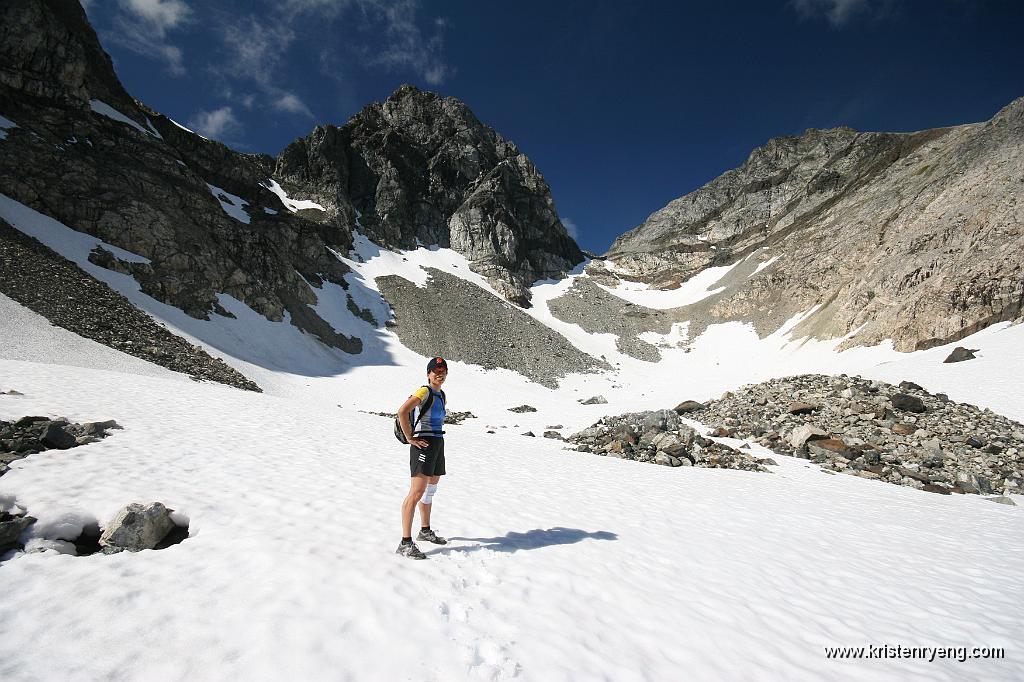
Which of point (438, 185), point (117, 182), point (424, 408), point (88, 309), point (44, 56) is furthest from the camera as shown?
point (438, 185)

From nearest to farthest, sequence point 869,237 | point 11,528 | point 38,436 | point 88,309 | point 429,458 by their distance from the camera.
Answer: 1. point 11,528
2. point 429,458
3. point 38,436
4. point 88,309
5. point 869,237

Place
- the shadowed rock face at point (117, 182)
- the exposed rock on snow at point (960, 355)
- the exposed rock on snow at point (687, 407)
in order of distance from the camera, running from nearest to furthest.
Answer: the exposed rock on snow at point (960, 355) < the exposed rock on snow at point (687, 407) < the shadowed rock face at point (117, 182)

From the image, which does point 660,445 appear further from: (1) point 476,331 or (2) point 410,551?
(1) point 476,331

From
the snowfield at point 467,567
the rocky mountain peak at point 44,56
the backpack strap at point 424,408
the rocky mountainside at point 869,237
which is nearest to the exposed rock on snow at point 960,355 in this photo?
the rocky mountainside at point 869,237

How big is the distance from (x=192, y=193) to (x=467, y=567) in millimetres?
43792

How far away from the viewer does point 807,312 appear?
4606 cm

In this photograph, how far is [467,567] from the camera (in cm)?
444

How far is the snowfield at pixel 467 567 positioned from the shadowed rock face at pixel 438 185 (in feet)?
181

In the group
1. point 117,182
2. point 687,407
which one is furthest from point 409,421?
point 117,182

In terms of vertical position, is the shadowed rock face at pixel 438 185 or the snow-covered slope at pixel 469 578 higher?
the shadowed rock face at pixel 438 185

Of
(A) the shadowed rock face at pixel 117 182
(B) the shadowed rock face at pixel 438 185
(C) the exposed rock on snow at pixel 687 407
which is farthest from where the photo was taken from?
(B) the shadowed rock face at pixel 438 185

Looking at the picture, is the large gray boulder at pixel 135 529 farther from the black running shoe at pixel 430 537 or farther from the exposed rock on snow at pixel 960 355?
the exposed rock on snow at pixel 960 355

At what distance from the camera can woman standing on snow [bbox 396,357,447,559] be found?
4.82 meters

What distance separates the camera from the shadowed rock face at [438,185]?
69188 millimetres
